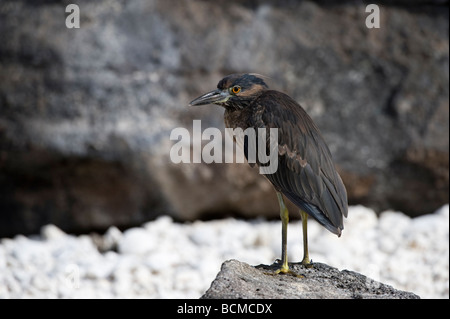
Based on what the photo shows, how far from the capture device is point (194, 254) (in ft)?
17.3

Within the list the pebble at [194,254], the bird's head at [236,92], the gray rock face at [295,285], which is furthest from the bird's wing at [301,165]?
the pebble at [194,254]

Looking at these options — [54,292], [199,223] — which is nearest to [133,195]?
[199,223]

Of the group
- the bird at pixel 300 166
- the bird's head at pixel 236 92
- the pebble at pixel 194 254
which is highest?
the bird's head at pixel 236 92

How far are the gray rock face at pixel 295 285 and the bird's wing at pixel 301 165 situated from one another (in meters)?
0.28

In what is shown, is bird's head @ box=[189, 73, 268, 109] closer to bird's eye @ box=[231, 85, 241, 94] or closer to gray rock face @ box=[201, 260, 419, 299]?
bird's eye @ box=[231, 85, 241, 94]

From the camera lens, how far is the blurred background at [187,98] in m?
5.43

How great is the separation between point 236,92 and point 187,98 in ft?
7.44

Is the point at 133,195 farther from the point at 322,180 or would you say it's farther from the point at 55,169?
the point at 322,180

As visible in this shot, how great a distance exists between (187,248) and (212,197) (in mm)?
544

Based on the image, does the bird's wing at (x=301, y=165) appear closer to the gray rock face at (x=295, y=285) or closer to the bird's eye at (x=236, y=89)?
the bird's eye at (x=236, y=89)

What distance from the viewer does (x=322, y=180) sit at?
311 cm

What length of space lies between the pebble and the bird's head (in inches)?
75.4

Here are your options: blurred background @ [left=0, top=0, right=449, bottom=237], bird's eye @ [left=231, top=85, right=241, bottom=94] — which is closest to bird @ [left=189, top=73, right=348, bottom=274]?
bird's eye @ [left=231, top=85, right=241, bottom=94]

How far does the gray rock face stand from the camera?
8.82ft
